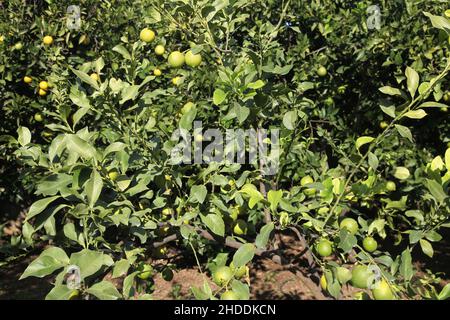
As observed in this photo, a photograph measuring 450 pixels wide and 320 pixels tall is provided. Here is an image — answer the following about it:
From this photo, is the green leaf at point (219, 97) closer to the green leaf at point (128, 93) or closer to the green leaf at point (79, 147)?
the green leaf at point (128, 93)

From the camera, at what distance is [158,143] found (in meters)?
1.46

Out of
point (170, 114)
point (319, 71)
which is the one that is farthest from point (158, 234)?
point (319, 71)

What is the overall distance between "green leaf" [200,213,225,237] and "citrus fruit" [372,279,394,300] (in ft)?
1.57

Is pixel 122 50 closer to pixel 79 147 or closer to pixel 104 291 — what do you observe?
pixel 79 147

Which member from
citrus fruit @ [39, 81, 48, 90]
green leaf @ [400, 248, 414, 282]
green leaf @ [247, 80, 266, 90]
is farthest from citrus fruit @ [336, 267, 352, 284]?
citrus fruit @ [39, 81, 48, 90]

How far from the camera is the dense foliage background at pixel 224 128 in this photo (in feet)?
3.73

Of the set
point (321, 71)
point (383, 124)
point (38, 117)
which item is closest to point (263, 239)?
point (321, 71)

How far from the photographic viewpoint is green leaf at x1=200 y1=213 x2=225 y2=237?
121cm

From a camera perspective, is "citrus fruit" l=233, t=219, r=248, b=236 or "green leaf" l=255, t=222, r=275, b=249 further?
"citrus fruit" l=233, t=219, r=248, b=236

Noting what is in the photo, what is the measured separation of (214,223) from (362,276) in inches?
18.7

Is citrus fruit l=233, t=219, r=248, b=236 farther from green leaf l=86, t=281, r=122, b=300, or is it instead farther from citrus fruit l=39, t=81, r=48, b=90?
citrus fruit l=39, t=81, r=48, b=90

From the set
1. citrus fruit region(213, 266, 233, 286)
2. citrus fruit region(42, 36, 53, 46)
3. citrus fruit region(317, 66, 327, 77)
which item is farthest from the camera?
citrus fruit region(42, 36, 53, 46)

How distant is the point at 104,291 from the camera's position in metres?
0.90
